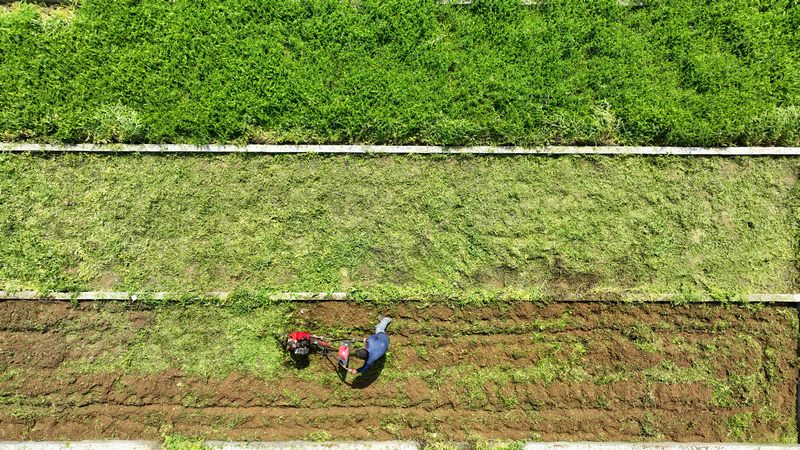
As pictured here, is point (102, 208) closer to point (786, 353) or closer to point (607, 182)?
point (607, 182)

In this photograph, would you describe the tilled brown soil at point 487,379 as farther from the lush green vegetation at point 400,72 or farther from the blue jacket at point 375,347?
the lush green vegetation at point 400,72

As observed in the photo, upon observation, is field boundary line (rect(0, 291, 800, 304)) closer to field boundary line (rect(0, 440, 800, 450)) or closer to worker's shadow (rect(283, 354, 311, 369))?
worker's shadow (rect(283, 354, 311, 369))

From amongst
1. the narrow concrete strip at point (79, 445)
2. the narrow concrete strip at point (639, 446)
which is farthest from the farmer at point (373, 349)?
the narrow concrete strip at point (79, 445)

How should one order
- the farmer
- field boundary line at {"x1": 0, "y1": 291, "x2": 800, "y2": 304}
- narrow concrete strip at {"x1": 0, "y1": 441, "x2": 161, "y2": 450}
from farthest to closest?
field boundary line at {"x1": 0, "y1": 291, "x2": 800, "y2": 304}
narrow concrete strip at {"x1": 0, "y1": 441, "x2": 161, "y2": 450}
the farmer

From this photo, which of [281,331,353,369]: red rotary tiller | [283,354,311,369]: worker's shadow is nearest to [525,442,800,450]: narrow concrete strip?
[281,331,353,369]: red rotary tiller

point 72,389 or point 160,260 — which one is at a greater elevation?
point 160,260

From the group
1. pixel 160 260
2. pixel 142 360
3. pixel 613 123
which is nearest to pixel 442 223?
pixel 613 123

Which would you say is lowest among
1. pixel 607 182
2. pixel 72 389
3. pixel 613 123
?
pixel 72 389
